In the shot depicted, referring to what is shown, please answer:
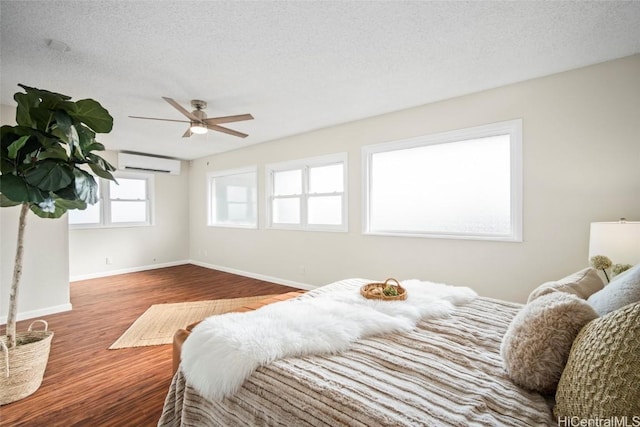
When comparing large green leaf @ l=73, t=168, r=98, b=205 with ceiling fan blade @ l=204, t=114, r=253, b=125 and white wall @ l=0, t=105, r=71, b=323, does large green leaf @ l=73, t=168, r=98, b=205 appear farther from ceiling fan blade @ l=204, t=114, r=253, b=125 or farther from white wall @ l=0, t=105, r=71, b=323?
white wall @ l=0, t=105, r=71, b=323

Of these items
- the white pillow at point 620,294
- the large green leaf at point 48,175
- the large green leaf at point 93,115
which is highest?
the large green leaf at point 93,115

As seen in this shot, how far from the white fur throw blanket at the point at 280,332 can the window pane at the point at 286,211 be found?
306 cm

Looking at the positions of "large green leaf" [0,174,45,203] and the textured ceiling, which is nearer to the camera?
"large green leaf" [0,174,45,203]

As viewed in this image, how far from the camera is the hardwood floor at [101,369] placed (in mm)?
1758

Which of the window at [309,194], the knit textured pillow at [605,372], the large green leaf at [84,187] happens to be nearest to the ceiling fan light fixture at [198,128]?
the large green leaf at [84,187]

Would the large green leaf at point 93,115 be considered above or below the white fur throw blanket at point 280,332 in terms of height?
above

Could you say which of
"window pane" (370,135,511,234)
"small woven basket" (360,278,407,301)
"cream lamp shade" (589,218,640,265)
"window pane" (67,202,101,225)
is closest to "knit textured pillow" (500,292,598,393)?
"small woven basket" (360,278,407,301)

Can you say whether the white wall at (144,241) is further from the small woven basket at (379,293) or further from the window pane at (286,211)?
the small woven basket at (379,293)

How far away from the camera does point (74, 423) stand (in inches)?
66.6

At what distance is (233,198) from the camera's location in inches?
233

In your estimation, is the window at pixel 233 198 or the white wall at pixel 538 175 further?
the window at pixel 233 198

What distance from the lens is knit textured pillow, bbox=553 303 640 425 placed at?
0.68 metres

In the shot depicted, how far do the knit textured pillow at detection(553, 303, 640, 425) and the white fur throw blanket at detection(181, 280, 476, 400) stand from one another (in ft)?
2.30

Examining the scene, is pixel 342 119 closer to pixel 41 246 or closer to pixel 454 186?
pixel 454 186
